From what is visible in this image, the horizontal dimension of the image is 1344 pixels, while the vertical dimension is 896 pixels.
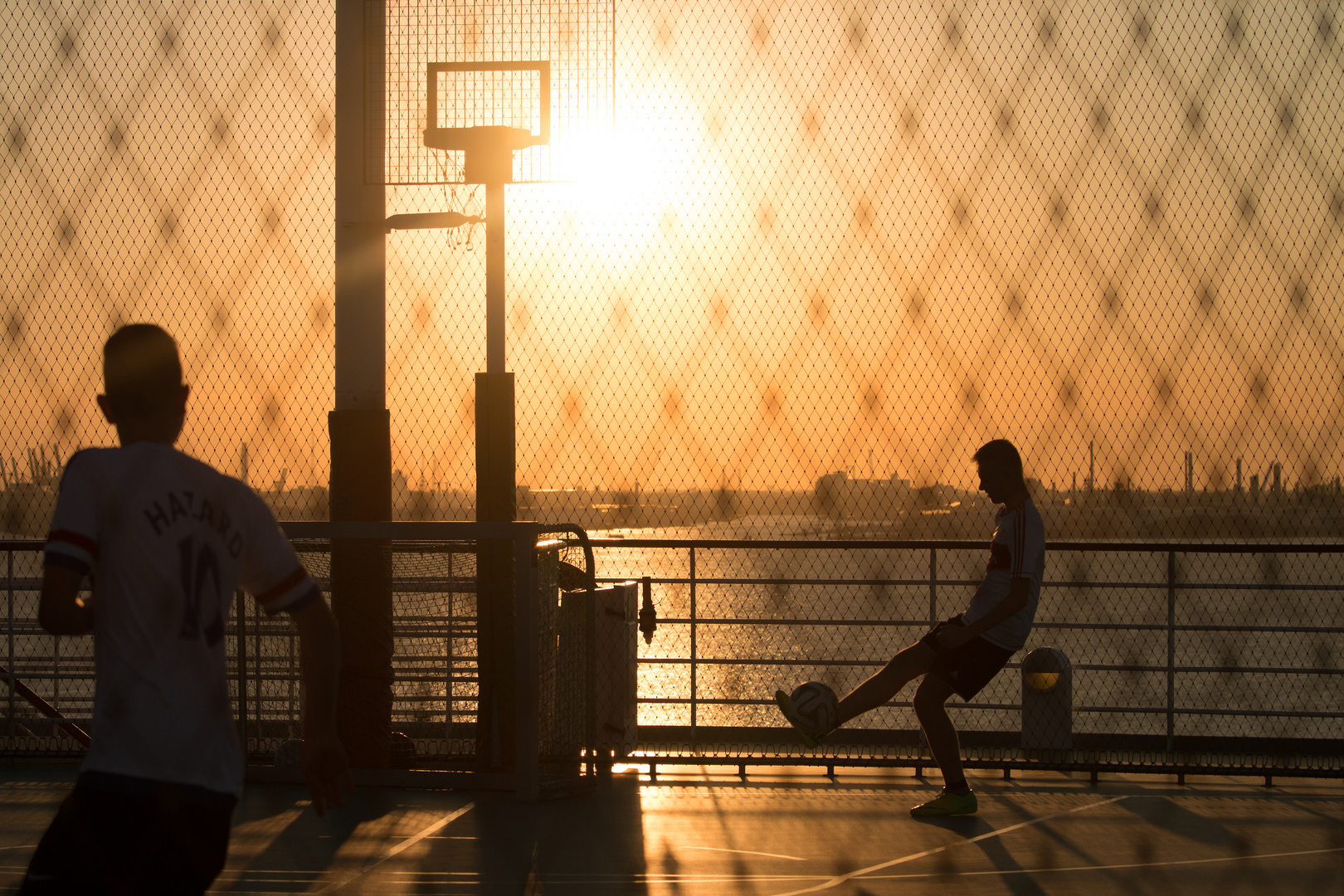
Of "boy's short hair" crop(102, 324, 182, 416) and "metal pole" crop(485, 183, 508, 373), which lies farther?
"metal pole" crop(485, 183, 508, 373)

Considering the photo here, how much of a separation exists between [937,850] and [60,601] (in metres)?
3.19

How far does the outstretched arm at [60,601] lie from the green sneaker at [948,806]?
3.44 meters

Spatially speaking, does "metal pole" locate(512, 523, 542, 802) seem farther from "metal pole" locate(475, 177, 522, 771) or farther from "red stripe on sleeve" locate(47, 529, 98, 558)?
"red stripe on sleeve" locate(47, 529, 98, 558)

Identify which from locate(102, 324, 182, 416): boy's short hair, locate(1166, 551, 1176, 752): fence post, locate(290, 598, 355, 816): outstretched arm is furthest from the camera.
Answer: locate(1166, 551, 1176, 752): fence post

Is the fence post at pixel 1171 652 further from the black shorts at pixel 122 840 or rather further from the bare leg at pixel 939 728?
the black shorts at pixel 122 840

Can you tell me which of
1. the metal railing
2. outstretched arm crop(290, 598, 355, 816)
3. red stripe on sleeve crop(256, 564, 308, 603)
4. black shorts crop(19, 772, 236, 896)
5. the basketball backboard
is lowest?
the metal railing

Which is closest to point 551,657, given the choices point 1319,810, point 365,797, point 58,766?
point 365,797

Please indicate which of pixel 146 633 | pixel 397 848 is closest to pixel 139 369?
pixel 146 633

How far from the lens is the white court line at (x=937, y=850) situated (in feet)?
11.5

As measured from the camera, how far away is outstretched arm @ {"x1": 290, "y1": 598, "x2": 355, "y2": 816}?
186cm

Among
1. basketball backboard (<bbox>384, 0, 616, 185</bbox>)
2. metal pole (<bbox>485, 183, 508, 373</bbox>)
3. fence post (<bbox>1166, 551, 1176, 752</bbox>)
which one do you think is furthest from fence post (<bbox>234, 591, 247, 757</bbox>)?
fence post (<bbox>1166, 551, 1176, 752</bbox>)

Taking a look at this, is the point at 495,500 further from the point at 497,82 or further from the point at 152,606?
the point at 152,606

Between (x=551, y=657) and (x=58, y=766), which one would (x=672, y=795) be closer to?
(x=551, y=657)

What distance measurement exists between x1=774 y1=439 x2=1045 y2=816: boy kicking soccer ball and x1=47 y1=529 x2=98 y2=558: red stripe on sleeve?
308 cm
